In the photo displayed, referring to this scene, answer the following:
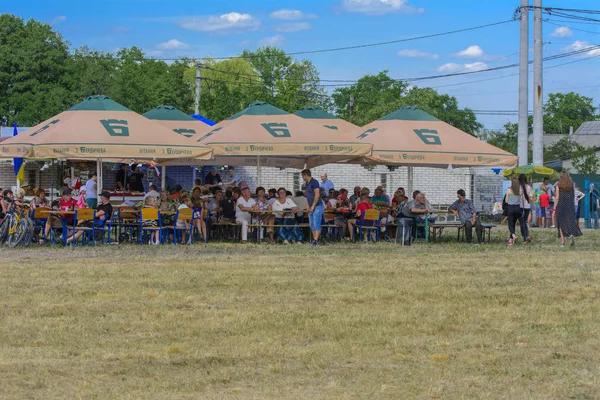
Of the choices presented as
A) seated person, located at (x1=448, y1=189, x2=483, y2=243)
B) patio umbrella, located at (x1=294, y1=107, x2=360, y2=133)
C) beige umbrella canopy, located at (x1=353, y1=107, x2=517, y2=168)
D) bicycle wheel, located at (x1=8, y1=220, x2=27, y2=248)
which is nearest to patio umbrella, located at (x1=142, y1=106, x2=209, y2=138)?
patio umbrella, located at (x1=294, y1=107, x2=360, y2=133)

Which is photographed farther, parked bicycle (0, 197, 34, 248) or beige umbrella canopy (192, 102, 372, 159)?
beige umbrella canopy (192, 102, 372, 159)

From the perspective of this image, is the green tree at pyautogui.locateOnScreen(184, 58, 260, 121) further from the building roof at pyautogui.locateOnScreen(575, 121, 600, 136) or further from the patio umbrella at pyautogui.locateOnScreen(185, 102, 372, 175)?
the patio umbrella at pyautogui.locateOnScreen(185, 102, 372, 175)

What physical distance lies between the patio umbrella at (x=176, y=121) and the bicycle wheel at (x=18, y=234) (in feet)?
21.2

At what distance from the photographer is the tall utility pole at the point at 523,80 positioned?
3147 cm

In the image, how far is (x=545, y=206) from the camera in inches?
1208

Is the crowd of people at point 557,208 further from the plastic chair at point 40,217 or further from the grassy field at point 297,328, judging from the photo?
the plastic chair at point 40,217

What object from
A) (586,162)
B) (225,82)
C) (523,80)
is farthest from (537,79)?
(225,82)

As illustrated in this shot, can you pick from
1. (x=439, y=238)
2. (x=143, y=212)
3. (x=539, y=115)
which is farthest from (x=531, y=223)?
(x=143, y=212)

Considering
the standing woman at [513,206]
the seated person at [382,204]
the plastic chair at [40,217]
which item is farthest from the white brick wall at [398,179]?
the plastic chair at [40,217]

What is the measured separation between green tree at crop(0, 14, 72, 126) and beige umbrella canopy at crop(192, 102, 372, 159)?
5000 cm

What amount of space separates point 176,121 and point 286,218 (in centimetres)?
652

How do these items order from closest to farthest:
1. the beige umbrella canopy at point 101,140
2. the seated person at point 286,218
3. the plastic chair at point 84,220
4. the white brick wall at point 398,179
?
the beige umbrella canopy at point 101,140
the plastic chair at point 84,220
the seated person at point 286,218
the white brick wall at point 398,179

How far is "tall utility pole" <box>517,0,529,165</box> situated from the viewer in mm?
31469

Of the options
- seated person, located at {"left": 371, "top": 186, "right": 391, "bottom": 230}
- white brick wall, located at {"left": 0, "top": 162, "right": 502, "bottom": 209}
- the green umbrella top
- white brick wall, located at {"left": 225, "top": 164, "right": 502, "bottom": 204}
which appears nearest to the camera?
seated person, located at {"left": 371, "top": 186, "right": 391, "bottom": 230}
